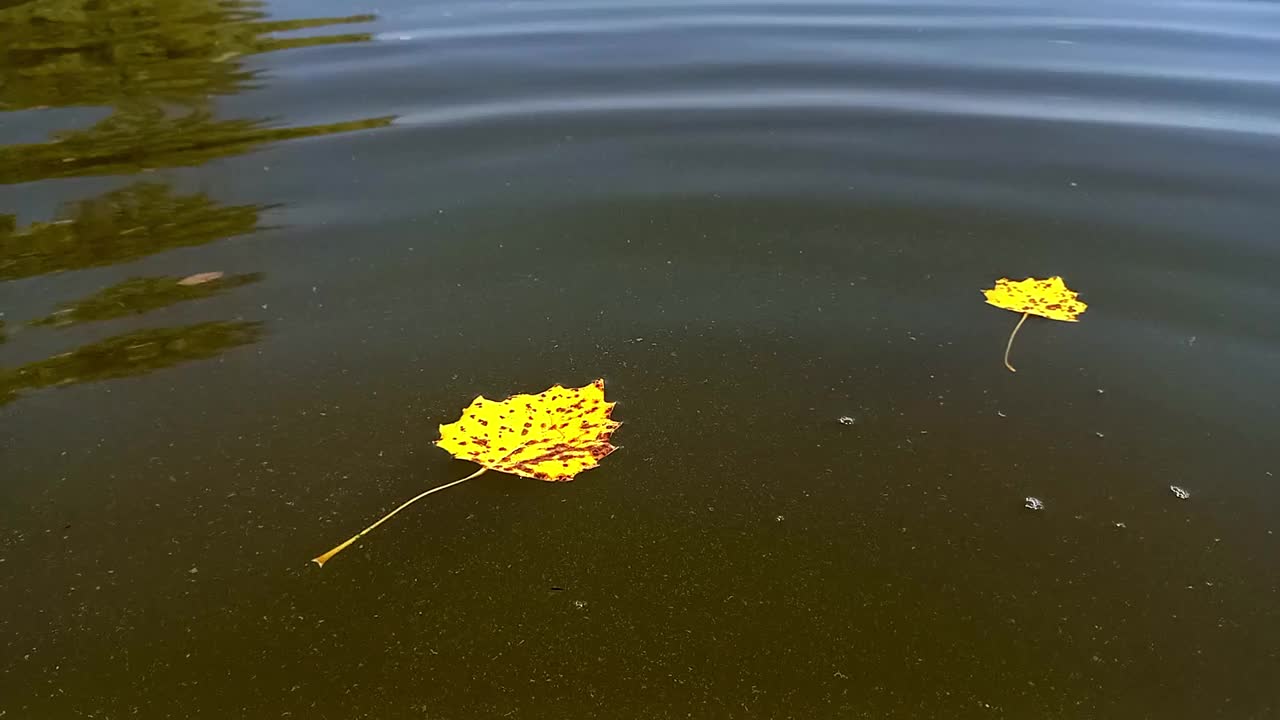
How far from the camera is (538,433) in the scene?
5.14 feet

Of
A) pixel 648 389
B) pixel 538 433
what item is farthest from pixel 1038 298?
pixel 538 433

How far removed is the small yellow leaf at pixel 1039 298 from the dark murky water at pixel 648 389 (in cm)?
6

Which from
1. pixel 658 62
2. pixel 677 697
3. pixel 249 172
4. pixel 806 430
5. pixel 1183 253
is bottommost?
pixel 677 697

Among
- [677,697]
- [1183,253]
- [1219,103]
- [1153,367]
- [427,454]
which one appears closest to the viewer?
[677,697]

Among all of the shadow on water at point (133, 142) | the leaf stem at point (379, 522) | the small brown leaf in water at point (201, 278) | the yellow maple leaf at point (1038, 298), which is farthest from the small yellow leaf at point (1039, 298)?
the small brown leaf in water at point (201, 278)

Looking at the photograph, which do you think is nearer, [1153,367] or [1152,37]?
[1153,367]

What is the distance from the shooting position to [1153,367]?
174 centimetres

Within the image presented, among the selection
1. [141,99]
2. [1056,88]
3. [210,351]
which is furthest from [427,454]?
[1056,88]

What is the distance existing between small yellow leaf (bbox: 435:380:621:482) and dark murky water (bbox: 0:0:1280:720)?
1.8 inches

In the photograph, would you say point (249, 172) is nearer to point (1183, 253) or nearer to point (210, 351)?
point (210, 351)

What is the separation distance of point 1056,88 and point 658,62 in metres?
1.45

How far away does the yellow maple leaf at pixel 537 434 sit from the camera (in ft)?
4.93

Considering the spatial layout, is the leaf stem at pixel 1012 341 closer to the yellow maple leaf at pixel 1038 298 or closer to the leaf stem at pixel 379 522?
the yellow maple leaf at pixel 1038 298

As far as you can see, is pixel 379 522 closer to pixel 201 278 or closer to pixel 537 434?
pixel 537 434
